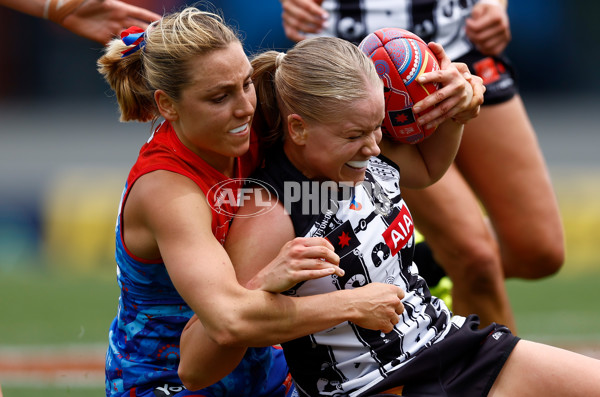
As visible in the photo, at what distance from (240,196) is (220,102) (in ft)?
1.06

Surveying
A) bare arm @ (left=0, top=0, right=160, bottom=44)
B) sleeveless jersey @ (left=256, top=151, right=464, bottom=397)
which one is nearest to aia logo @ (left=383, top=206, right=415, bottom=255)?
sleeveless jersey @ (left=256, top=151, right=464, bottom=397)

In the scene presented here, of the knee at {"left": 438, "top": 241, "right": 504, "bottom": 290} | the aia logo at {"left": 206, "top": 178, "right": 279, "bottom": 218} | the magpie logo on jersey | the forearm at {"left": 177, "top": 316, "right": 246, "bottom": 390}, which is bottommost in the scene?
the knee at {"left": 438, "top": 241, "right": 504, "bottom": 290}

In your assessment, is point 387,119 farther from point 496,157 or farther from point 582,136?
point 582,136

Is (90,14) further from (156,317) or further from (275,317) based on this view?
(275,317)

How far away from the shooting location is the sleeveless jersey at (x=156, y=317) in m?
3.03

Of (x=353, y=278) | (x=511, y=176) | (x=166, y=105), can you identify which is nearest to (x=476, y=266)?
(x=511, y=176)

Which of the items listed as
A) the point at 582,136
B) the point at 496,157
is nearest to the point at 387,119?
the point at 496,157

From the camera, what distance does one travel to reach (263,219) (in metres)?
2.89

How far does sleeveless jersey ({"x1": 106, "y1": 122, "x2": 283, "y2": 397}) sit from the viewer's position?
119 inches

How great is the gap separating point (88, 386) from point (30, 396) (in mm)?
343

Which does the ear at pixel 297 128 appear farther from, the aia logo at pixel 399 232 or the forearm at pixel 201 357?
the forearm at pixel 201 357

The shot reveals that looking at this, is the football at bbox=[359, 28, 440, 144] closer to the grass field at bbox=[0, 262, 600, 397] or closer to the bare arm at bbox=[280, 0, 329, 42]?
the bare arm at bbox=[280, 0, 329, 42]

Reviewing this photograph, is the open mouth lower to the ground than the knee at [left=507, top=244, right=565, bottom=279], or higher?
higher

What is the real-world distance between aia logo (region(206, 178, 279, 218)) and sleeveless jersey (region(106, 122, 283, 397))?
19mm
